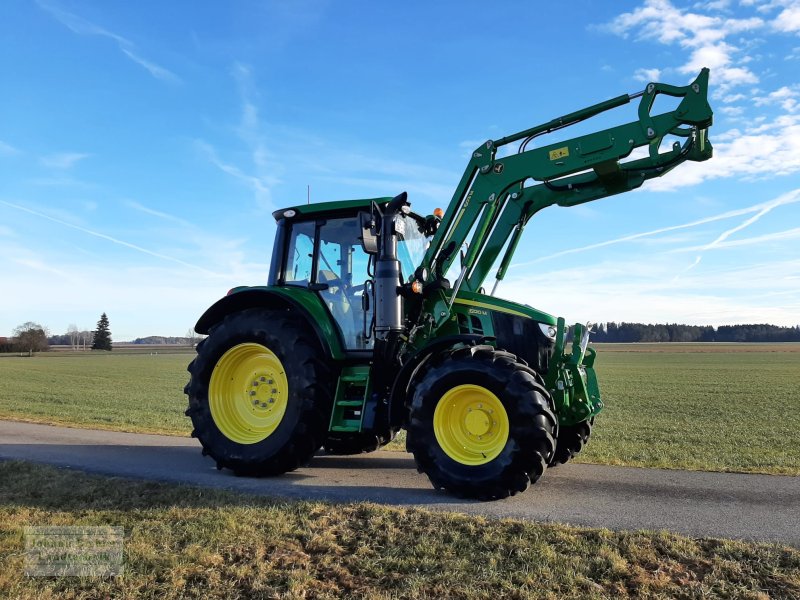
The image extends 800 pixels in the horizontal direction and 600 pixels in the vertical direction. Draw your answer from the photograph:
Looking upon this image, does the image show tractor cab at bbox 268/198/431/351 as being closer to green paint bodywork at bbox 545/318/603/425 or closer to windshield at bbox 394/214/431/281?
windshield at bbox 394/214/431/281

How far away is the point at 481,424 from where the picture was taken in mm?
6340

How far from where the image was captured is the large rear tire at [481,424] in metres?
5.92

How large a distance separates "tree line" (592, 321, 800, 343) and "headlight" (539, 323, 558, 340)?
127m

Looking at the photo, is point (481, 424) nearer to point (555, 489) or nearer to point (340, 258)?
point (555, 489)

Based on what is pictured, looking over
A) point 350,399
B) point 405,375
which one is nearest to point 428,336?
point 405,375

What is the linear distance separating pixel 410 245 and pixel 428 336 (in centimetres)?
131

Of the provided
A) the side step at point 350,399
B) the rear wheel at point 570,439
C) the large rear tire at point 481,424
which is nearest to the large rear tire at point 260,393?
the side step at point 350,399

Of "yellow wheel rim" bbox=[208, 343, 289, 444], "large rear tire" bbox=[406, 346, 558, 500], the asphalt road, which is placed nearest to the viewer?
the asphalt road

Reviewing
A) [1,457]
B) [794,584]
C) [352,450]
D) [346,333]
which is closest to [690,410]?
[352,450]

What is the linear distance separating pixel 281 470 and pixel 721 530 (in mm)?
4462

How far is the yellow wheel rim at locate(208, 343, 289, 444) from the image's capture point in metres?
7.73

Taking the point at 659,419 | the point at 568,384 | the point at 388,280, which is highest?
the point at 388,280

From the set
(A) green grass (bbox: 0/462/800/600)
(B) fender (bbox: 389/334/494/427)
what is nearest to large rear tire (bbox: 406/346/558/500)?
(B) fender (bbox: 389/334/494/427)

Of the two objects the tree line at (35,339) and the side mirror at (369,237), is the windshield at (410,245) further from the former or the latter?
the tree line at (35,339)
